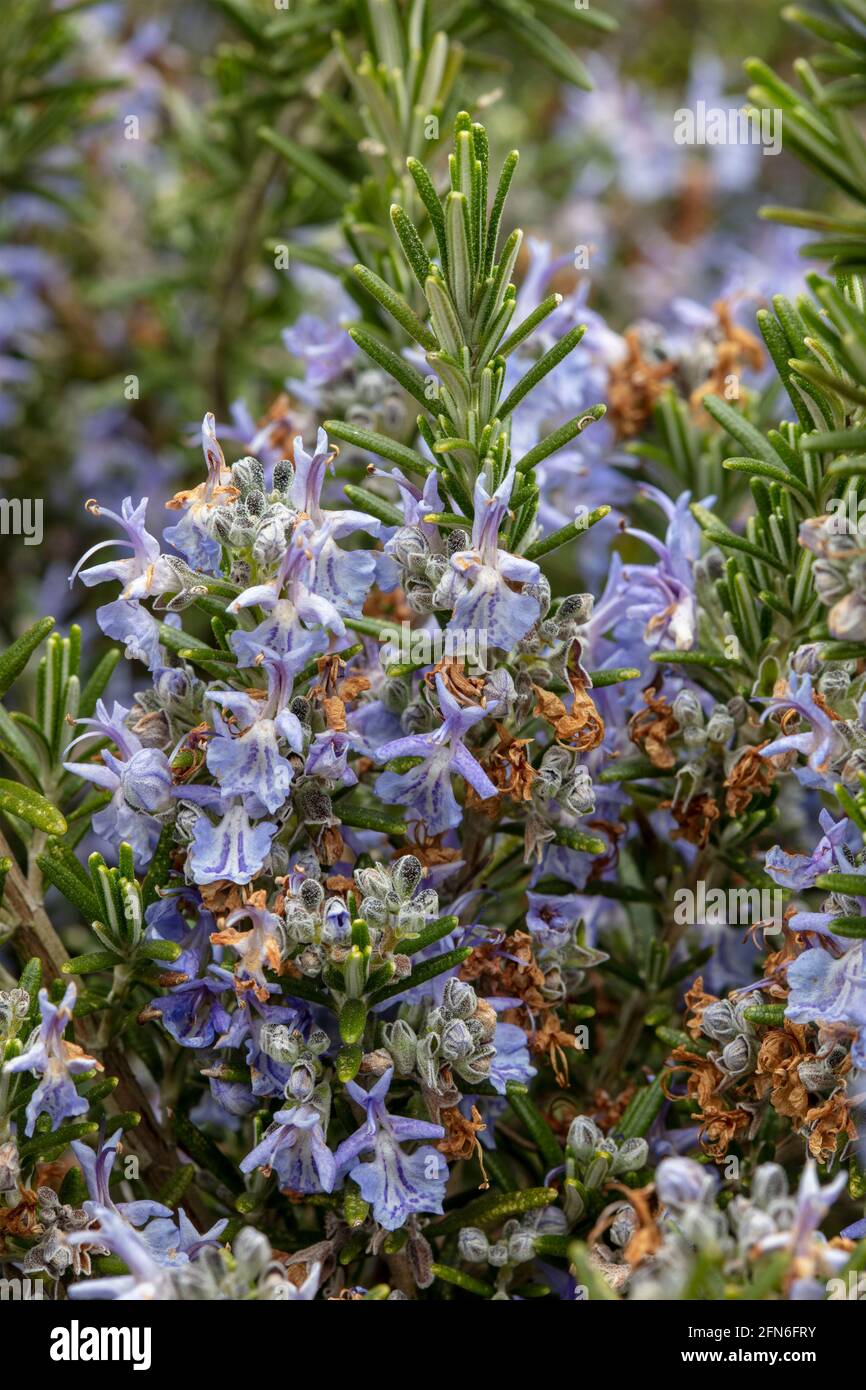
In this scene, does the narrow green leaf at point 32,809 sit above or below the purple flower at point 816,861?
above

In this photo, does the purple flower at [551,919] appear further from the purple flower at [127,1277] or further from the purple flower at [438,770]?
the purple flower at [127,1277]

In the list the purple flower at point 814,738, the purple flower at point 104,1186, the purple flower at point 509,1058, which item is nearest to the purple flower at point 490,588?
the purple flower at point 814,738

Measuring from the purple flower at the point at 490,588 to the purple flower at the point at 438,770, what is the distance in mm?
76

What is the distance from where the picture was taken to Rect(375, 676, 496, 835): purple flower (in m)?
1.51

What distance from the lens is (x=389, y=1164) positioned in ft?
4.91

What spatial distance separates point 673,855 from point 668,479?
699 millimetres

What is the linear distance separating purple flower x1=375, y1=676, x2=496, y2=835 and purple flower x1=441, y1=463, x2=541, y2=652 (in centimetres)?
8

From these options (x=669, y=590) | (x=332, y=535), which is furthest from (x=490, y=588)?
(x=669, y=590)

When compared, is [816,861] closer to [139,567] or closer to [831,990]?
[831,990]

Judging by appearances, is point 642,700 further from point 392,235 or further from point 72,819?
point 392,235

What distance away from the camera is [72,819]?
1.78 m

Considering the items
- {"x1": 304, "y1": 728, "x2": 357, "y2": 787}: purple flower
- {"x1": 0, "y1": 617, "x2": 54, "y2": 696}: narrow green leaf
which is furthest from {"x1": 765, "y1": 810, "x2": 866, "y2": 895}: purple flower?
{"x1": 0, "y1": 617, "x2": 54, "y2": 696}: narrow green leaf

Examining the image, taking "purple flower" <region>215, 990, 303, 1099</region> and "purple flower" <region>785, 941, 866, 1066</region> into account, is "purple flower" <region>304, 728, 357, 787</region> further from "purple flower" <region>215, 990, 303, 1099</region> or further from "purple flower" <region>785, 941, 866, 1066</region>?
"purple flower" <region>785, 941, 866, 1066</region>

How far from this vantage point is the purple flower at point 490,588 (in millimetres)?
1509
